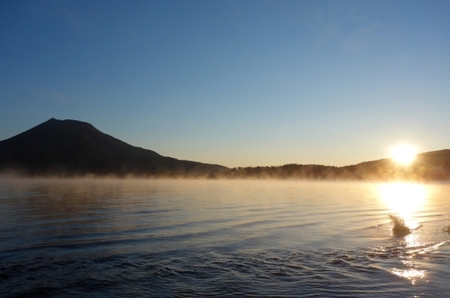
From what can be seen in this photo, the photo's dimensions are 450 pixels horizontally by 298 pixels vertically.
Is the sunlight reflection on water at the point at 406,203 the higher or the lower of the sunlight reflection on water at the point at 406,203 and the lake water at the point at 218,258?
the higher

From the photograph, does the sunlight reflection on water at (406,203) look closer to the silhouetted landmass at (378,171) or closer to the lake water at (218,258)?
the lake water at (218,258)

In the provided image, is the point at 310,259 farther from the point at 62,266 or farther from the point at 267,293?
the point at 62,266

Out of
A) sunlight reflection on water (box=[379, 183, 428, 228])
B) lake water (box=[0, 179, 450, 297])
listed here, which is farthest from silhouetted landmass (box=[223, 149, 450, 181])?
lake water (box=[0, 179, 450, 297])

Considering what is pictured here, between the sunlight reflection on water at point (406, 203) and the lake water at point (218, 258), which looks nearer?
the lake water at point (218, 258)

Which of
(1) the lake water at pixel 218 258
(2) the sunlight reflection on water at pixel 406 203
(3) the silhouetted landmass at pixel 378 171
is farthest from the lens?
(3) the silhouetted landmass at pixel 378 171

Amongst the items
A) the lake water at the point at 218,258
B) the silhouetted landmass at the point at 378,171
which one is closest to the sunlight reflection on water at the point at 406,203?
the lake water at the point at 218,258

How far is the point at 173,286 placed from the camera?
1004 centimetres

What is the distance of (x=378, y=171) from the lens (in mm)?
151000

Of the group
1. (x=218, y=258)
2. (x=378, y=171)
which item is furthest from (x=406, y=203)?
(x=378, y=171)

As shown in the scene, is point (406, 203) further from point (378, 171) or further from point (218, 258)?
point (378, 171)

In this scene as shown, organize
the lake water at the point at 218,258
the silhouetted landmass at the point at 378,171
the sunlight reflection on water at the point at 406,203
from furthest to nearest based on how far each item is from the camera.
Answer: the silhouetted landmass at the point at 378,171 → the sunlight reflection on water at the point at 406,203 → the lake water at the point at 218,258

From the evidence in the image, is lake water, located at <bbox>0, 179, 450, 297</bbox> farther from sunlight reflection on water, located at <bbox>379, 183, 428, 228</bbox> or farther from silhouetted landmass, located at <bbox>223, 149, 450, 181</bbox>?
silhouetted landmass, located at <bbox>223, 149, 450, 181</bbox>

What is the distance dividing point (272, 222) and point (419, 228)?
25.4 ft

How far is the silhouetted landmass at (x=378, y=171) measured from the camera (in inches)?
5172
